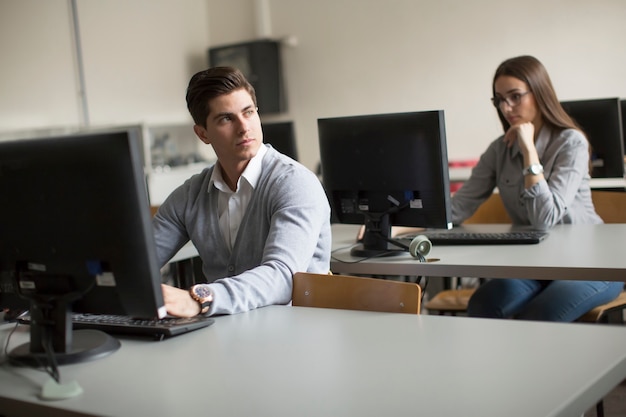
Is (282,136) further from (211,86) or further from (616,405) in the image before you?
(616,405)

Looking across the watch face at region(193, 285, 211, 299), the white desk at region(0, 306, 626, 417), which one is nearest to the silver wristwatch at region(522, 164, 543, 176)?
the white desk at region(0, 306, 626, 417)

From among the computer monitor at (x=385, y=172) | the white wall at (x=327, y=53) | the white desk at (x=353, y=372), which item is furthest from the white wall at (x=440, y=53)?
the white desk at (x=353, y=372)

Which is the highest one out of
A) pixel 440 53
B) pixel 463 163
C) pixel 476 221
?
pixel 440 53

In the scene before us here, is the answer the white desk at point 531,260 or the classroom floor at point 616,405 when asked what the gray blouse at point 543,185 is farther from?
the classroom floor at point 616,405

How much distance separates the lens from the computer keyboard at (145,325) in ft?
5.41

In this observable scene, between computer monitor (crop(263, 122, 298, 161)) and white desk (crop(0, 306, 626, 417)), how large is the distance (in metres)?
1.82

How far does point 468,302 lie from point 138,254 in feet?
5.62

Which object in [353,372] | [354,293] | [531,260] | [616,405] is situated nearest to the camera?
[353,372]

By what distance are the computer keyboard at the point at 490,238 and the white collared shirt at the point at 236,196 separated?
0.76 m

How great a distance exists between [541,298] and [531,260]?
393mm

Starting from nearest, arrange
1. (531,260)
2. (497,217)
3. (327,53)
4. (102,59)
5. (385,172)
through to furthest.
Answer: (531,260)
(385,172)
(497,217)
(102,59)
(327,53)

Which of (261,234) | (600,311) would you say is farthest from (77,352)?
(600,311)

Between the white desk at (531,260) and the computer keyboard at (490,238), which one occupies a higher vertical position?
the computer keyboard at (490,238)

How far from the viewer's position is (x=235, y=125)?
2176 mm
